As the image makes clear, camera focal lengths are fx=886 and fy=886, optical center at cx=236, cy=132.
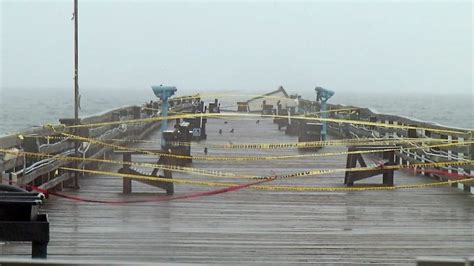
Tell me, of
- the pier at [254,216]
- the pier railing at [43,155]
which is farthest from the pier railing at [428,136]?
the pier railing at [43,155]

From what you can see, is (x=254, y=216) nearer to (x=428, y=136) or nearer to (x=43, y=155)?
(x=43, y=155)

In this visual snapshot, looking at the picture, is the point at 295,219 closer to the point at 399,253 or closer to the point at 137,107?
the point at 399,253

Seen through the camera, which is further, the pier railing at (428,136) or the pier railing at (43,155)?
the pier railing at (428,136)

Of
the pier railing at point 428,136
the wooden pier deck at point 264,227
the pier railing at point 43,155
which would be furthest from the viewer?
the pier railing at point 428,136

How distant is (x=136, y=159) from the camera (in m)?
16.4

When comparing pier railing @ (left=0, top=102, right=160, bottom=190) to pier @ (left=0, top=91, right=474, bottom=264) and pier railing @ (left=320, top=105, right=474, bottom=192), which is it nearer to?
pier @ (left=0, top=91, right=474, bottom=264)

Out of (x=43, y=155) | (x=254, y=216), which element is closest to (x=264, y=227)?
(x=254, y=216)

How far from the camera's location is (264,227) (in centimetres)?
900

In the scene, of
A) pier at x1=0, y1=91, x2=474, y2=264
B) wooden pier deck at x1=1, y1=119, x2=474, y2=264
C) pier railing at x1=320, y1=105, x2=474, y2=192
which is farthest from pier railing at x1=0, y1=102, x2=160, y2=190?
pier railing at x1=320, y1=105, x2=474, y2=192

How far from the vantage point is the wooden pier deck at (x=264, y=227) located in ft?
24.8

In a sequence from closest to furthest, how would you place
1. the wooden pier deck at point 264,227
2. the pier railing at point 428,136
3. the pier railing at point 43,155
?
the wooden pier deck at point 264,227, the pier railing at point 43,155, the pier railing at point 428,136

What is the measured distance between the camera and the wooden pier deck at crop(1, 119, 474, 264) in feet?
24.8

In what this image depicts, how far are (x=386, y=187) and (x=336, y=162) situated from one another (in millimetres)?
4162

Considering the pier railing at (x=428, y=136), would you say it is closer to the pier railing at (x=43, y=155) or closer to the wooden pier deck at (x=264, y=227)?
the wooden pier deck at (x=264, y=227)
